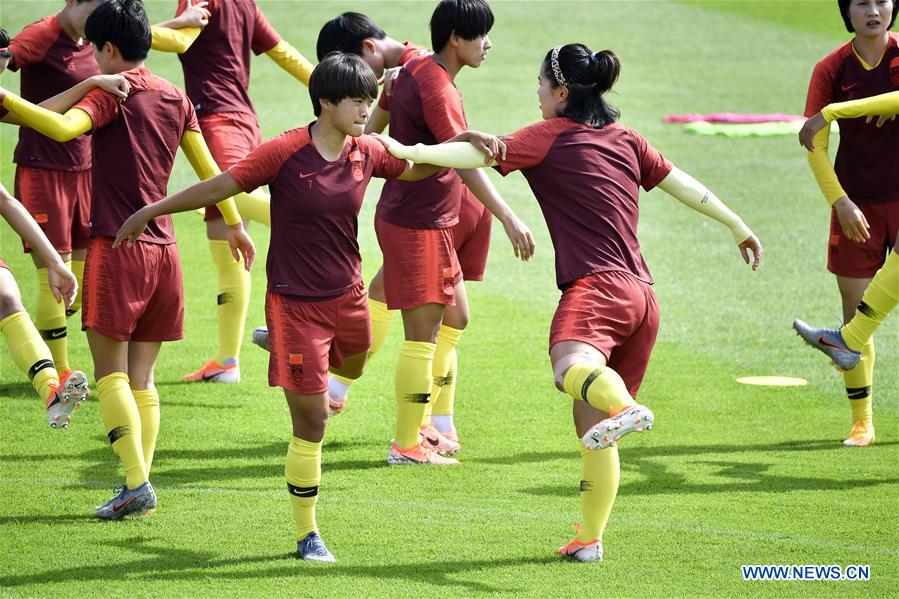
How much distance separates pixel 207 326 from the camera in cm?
1032

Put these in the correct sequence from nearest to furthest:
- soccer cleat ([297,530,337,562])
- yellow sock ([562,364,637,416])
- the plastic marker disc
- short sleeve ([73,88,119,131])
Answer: yellow sock ([562,364,637,416]) < soccer cleat ([297,530,337,562]) < short sleeve ([73,88,119,131]) < the plastic marker disc

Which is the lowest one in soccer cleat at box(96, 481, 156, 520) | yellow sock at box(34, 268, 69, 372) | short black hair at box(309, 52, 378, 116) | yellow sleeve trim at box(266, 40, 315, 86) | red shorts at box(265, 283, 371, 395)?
yellow sock at box(34, 268, 69, 372)

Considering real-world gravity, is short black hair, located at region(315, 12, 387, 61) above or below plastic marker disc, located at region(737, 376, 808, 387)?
above

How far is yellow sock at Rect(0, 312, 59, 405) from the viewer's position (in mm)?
5777

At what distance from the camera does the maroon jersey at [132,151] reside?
5.74m

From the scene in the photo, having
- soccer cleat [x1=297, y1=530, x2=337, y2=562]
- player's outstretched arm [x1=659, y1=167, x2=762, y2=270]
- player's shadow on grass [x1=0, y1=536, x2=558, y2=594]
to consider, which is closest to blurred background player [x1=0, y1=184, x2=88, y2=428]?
player's shadow on grass [x1=0, y1=536, x2=558, y2=594]

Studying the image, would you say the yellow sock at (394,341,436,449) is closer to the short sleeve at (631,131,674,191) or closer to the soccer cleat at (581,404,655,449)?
the short sleeve at (631,131,674,191)

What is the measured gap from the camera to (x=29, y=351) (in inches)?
231

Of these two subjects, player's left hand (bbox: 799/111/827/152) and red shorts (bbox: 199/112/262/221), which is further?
red shorts (bbox: 199/112/262/221)

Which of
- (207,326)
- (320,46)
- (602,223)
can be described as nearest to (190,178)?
(207,326)

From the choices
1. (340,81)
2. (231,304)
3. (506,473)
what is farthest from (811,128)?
(231,304)

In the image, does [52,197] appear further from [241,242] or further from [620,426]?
[620,426]

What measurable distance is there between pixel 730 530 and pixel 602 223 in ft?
5.34

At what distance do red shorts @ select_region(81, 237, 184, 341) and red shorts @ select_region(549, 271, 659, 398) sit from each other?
6.25 feet
